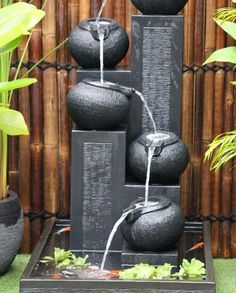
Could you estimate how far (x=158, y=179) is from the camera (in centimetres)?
442

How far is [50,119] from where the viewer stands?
5.02 meters

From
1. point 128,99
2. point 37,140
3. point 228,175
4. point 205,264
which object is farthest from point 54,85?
point 205,264

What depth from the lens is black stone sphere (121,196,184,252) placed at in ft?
13.6

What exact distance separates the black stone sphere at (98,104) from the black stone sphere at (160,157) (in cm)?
18

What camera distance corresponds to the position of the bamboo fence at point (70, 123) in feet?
16.1

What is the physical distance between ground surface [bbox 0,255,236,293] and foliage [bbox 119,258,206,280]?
39cm

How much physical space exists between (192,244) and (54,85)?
4.15 feet

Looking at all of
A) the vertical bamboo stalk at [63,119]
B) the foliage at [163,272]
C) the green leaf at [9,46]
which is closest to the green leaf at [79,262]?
the foliage at [163,272]

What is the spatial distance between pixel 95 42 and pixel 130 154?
63 cm

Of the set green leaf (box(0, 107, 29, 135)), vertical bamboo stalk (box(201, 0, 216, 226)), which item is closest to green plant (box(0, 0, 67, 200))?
green leaf (box(0, 107, 29, 135))

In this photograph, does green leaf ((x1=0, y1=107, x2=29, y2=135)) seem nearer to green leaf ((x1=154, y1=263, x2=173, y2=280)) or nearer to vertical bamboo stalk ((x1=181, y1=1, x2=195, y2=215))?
green leaf ((x1=154, y1=263, x2=173, y2=280))

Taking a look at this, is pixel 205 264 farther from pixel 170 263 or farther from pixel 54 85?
pixel 54 85

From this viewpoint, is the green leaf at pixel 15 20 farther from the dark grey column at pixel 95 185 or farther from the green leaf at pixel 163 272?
the green leaf at pixel 163 272

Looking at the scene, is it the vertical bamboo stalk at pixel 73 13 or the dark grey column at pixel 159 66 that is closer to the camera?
the dark grey column at pixel 159 66
